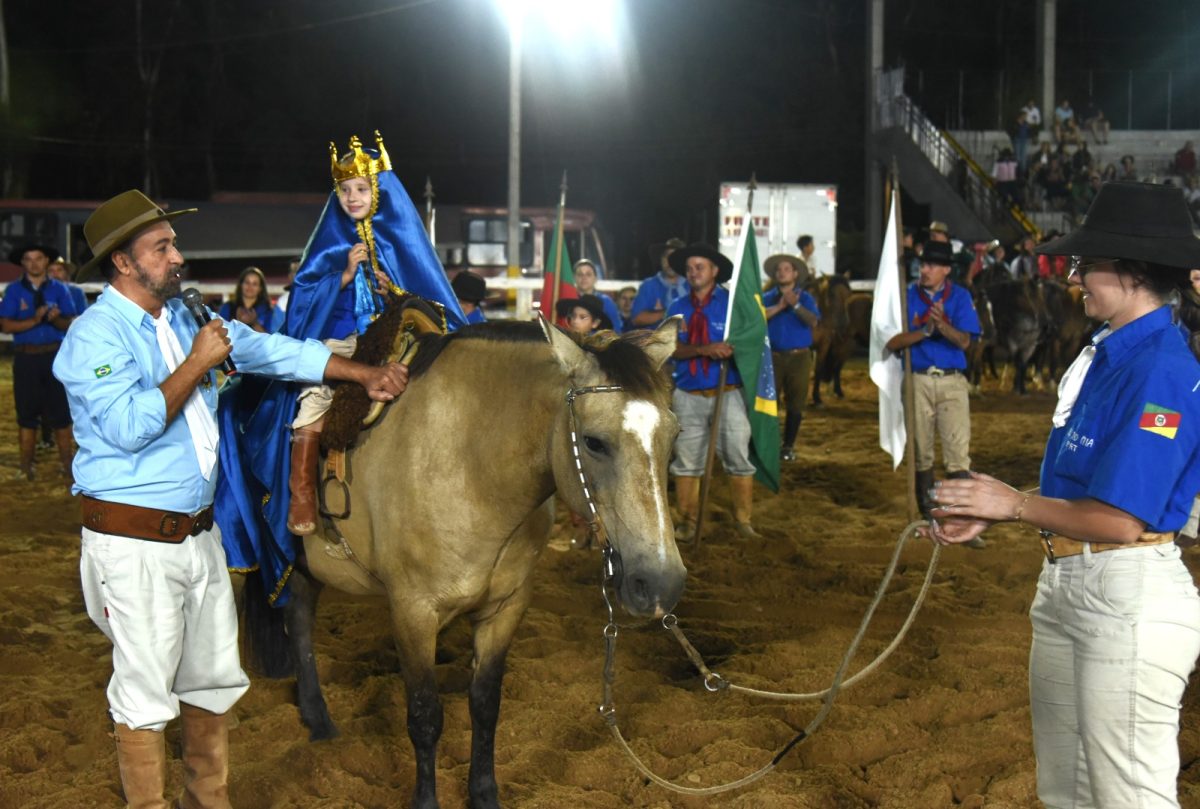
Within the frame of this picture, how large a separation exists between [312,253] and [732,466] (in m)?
4.83

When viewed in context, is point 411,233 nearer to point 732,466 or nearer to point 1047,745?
point 1047,745

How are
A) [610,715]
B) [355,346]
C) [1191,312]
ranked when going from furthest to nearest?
[1191,312]
[355,346]
[610,715]

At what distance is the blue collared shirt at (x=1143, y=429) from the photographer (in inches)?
113

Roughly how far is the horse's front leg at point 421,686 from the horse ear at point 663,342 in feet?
4.40

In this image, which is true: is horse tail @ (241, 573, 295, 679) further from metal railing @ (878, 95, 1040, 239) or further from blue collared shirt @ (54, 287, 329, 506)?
metal railing @ (878, 95, 1040, 239)

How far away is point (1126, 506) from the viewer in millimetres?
2863

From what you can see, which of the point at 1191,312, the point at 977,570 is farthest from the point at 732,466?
the point at 1191,312

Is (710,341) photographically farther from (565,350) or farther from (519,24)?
(519,24)

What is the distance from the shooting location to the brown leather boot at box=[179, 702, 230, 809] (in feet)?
13.1

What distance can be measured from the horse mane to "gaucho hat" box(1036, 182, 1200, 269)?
1312 mm

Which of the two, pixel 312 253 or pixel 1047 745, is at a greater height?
pixel 312 253

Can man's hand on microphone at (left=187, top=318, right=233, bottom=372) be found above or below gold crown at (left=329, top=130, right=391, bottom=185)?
below

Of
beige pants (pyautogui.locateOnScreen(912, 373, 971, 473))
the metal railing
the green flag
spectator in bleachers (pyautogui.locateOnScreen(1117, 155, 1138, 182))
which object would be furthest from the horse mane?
spectator in bleachers (pyautogui.locateOnScreen(1117, 155, 1138, 182))

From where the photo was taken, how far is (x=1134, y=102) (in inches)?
1404
